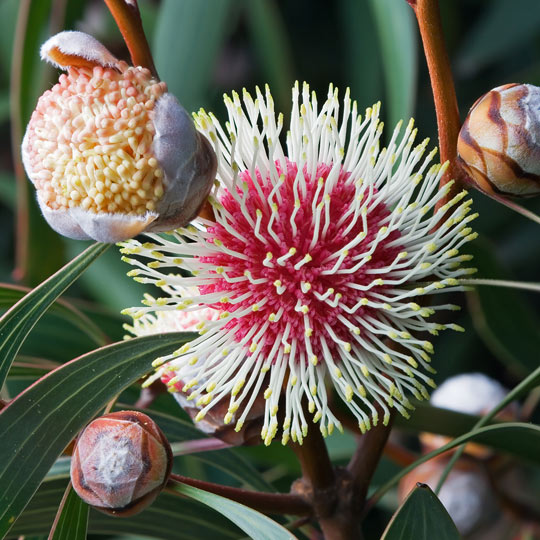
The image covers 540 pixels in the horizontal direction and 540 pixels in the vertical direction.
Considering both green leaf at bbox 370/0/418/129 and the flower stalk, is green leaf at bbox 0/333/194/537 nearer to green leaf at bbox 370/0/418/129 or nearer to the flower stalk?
the flower stalk

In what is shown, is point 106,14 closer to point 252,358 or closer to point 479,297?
point 479,297

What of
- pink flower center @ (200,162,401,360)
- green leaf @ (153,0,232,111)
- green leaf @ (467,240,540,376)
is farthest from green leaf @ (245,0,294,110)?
pink flower center @ (200,162,401,360)

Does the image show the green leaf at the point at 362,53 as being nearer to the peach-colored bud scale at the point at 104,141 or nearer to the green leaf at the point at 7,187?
the green leaf at the point at 7,187

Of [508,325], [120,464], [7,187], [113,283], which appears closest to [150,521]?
[120,464]

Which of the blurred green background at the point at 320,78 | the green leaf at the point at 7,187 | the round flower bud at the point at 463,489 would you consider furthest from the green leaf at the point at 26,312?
the green leaf at the point at 7,187

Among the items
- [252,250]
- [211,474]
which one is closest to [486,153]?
[252,250]

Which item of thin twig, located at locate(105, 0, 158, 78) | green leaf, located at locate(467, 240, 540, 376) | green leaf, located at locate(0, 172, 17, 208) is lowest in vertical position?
green leaf, located at locate(467, 240, 540, 376)
